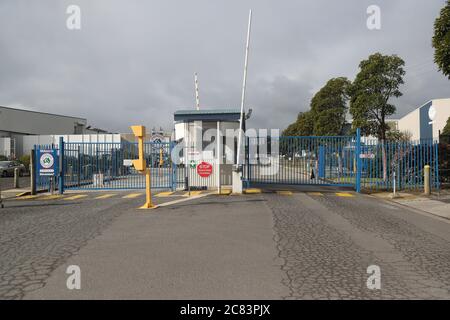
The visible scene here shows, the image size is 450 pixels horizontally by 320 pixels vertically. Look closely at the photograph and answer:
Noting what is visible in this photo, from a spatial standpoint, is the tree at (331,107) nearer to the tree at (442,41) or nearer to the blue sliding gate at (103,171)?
the blue sliding gate at (103,171)

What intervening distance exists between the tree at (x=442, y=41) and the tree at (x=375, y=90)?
7.31m

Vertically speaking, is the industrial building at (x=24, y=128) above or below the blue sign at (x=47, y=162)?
above

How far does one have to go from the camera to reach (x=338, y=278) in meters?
4.76

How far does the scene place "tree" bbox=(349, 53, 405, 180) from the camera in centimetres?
2094

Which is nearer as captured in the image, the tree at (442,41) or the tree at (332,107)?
the tree at (442,41)

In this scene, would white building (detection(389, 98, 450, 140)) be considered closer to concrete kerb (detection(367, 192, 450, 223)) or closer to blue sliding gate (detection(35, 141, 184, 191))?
concrete kerb (detection(367, 192, 450, 223))

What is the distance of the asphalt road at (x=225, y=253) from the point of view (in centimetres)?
436

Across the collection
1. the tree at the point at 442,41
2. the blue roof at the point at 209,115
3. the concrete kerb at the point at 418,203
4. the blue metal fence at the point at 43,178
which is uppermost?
the tree at the point at 442,41

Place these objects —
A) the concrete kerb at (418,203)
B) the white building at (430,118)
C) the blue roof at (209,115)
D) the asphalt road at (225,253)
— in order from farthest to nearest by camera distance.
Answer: the white building at (430,118) < the blue roof at (209,115) < the concrete kerb at (418,203) < the asphalt road at (225,253)

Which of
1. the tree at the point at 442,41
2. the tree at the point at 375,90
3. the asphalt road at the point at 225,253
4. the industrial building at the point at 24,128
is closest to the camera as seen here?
the asphalt road at the point at 225,253

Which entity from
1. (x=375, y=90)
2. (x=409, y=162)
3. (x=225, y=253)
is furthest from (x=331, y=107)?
(x=225, y=253)

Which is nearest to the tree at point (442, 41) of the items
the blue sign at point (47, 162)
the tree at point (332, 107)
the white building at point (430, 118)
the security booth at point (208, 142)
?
the security booth at point (208, 142)
